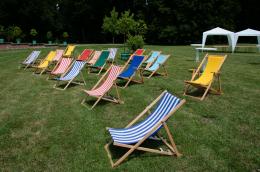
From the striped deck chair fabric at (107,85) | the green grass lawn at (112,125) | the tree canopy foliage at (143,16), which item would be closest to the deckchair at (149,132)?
the green grass lawn at (112,125)

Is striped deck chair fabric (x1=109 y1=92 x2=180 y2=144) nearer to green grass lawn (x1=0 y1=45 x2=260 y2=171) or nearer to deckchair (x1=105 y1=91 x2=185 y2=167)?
deckchair (x1=105 y1=91 x2=185 y2=167)

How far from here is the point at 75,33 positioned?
43.7 meters

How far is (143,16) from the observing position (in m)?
37.8

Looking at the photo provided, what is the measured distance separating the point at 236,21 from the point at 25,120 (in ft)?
137

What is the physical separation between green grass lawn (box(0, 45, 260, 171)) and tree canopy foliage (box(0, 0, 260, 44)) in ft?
87.9

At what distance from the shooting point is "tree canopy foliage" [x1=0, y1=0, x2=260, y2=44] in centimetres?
3556

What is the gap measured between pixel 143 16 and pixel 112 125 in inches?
1337

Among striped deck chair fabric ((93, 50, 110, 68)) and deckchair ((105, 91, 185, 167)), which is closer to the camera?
deckchair ((105, 91, 185, 167))

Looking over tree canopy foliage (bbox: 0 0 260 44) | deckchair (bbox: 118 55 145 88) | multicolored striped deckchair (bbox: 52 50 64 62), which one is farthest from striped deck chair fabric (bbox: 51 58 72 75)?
tree canopy foliage (bbox: 0 0 260 44)

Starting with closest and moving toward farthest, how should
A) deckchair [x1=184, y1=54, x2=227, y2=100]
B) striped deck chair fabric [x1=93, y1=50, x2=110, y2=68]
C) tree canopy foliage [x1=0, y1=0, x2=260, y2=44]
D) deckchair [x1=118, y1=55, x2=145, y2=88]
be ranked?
deckchair [x1=184, y1=54, x2=227, y2=100] < deckchair [x1=118, y1=55, x2=145, y2=88] < striped deck chair fabric [x1=93, y1=50, x2=110, y2=68] < tree canopy foliage [x1=0, y1=0, x2=260, y2=44]

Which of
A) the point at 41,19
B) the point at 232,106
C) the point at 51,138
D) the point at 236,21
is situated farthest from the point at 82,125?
the point at 236,21

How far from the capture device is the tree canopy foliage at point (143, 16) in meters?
35.6

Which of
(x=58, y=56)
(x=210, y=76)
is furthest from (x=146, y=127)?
(x=58, y=56)

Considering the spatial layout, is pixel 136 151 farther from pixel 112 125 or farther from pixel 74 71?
Answer: pixel 74 71
